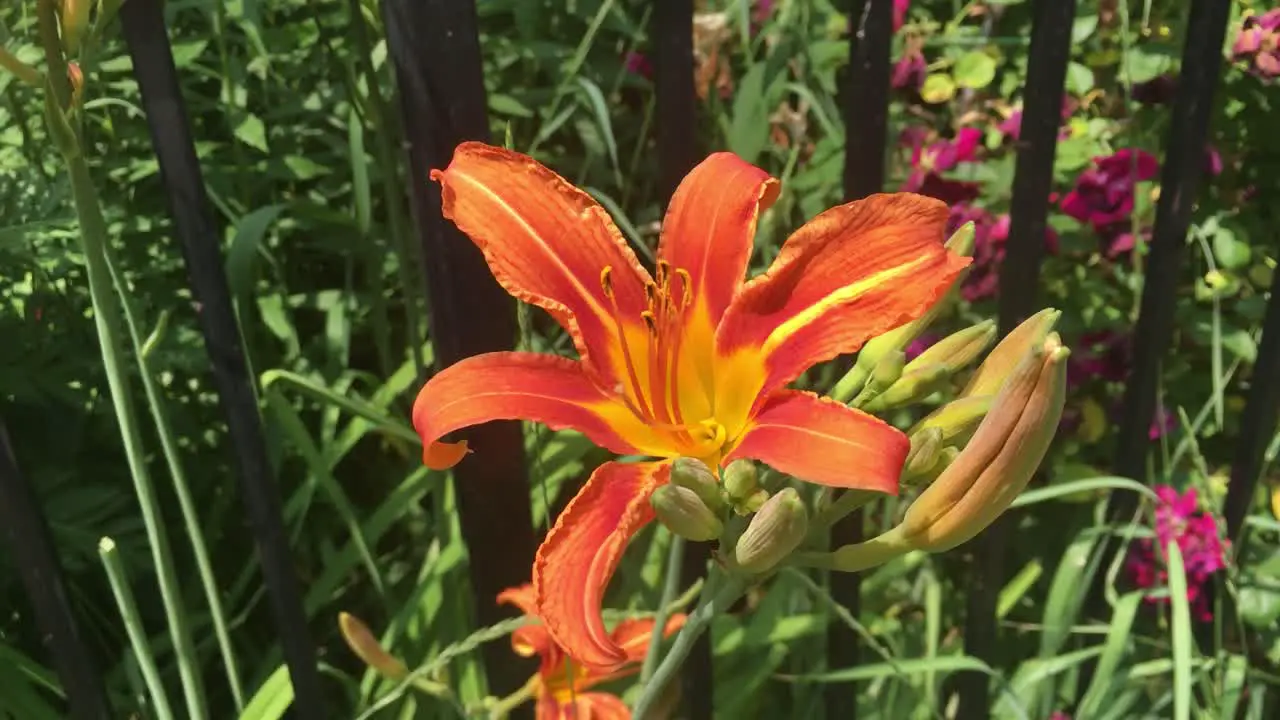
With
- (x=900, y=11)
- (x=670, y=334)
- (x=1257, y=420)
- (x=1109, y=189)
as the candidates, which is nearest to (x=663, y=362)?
(x=670, y=334)

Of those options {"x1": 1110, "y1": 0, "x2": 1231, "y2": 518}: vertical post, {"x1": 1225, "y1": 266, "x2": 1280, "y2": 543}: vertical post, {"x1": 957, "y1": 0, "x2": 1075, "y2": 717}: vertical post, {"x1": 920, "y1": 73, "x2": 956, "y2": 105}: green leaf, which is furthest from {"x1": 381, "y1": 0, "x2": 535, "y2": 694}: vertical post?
{"x1": 920, "y1": 73, "x2": 956, "y2": 105}: green leaf

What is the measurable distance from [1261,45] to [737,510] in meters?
1.14

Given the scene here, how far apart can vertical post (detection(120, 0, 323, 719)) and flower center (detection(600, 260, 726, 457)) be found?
316 millimetres

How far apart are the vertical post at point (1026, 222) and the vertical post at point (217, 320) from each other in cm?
66

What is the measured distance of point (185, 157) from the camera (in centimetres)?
71

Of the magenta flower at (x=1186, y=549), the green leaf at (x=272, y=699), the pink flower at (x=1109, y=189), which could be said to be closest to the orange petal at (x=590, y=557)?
the green leaf at (x=272, y=699)

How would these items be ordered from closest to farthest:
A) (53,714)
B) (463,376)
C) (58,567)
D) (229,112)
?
(463,376), (58,567), (53,714), (229,112)

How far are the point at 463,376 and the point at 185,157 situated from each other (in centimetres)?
31

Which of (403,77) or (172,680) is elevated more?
(403,77)

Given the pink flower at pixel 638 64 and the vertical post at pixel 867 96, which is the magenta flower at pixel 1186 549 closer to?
the vertical post at pixel 867 96

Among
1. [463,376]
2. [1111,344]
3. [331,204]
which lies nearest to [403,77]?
[463,376]

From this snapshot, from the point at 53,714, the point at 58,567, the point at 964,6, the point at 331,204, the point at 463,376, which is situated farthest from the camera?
the point at 964,6

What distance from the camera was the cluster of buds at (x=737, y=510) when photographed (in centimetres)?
50

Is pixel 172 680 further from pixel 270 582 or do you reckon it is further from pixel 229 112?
pixel 229 112
